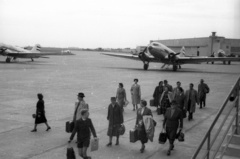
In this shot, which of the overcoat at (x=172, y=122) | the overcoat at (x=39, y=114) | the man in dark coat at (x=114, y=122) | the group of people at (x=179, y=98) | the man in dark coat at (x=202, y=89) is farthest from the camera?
the man in dark coat at (x=202, y=89)

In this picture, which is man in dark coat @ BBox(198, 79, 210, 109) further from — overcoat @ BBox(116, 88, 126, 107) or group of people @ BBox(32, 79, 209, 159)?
overcoat @ BBox(116, 88, 126, 107)

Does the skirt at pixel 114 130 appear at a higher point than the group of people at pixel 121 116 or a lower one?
lower

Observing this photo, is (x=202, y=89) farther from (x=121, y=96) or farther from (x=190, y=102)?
(x=121, y=96)

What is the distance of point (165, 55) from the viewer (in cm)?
3753

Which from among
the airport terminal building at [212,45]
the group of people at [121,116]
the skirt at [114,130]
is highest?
the airport terminal building at [212,45]

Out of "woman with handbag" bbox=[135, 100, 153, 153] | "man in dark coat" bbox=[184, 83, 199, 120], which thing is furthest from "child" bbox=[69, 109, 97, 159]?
"man in dark coat" bbox=[184, 83, 199, 120]

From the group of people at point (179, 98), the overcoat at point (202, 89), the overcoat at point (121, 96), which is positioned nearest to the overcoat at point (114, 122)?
the group of people at point (179, 98)

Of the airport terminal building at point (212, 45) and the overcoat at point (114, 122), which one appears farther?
the airport terminal building at point (212, 45)

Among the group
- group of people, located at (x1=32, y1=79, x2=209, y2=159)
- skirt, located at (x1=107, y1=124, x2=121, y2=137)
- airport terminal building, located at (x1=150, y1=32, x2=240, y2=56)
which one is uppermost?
airport terminal building, located at (x1=150, y1=32, x2=240, y2=56)

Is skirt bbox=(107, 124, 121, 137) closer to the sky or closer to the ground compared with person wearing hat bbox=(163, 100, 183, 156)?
closer to the ground

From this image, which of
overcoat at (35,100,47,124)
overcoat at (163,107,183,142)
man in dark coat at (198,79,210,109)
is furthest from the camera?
man in dark coat at (198,79,210,109)

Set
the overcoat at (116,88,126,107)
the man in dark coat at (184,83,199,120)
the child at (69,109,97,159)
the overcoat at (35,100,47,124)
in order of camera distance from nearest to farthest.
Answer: the child at (69,109,97,159), the overcoat at (35,100,47,124), the man in dark coat at (184,83,199,120), the overcoat at (116,88,126,107)

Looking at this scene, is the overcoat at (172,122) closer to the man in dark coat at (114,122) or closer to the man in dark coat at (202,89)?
the man in dark coat at (114,122)

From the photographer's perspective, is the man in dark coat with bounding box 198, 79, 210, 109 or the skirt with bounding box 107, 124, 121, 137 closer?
the skirt with bounding box 107, 124, 121, 137
